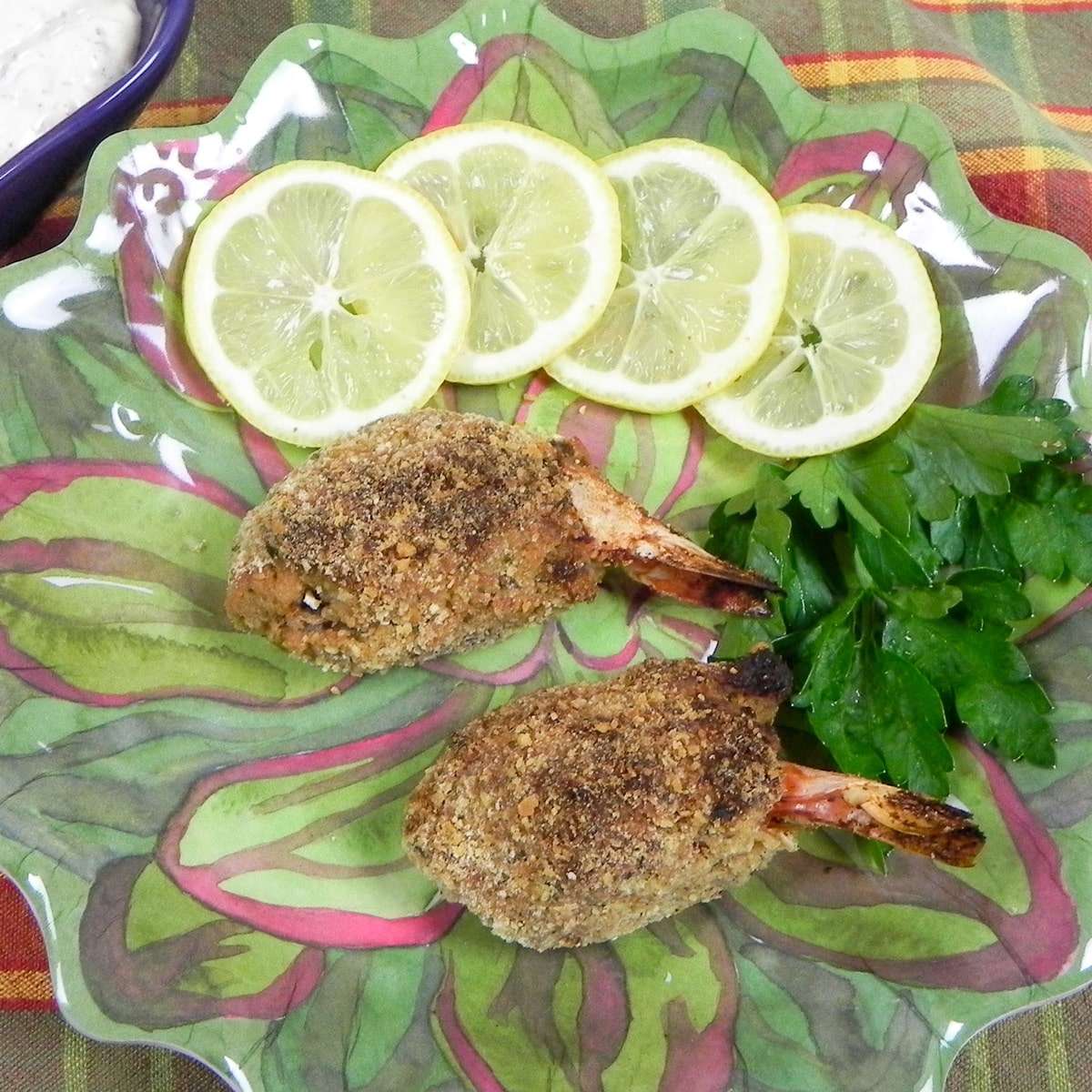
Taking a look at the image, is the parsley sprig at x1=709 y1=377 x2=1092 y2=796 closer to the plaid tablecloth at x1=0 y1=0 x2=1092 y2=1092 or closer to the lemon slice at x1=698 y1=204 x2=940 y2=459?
the lemon slice at x1=698 y1=204 x2=940 y2=459

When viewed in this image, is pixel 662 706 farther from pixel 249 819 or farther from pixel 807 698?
pixel 249 819

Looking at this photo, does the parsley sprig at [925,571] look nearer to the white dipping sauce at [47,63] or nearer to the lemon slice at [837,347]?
the lemon slice at [837,347]

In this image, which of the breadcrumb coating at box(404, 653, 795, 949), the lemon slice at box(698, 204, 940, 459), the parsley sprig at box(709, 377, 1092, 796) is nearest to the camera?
the breadcrumb coating at box(404, 653, 795, 949)

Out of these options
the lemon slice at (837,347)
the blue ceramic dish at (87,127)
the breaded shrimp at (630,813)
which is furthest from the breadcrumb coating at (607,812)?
the blue ceramic dish at (87,127)

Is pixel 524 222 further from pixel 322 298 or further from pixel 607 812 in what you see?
pixel 607 812

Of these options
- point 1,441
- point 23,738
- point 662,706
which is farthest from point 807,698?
point 1,441

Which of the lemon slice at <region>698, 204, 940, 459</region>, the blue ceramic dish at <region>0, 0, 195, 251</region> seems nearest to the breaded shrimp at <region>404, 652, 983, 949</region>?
the lemon slice at <region>698, 204, 940, 459</region>
